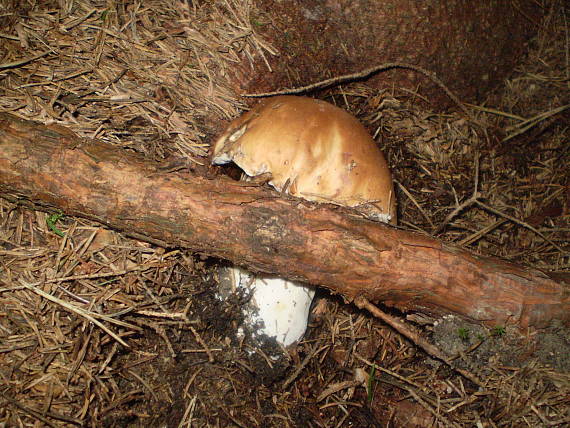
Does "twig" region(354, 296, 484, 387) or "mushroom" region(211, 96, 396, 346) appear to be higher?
"mushroom" region(211, 96, 396, 346)

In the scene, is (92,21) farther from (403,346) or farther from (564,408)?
(564,408)

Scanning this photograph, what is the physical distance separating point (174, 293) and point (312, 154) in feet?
3.61

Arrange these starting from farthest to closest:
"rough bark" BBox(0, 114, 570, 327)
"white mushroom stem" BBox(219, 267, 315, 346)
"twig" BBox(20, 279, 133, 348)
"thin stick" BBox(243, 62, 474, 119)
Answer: "thin stick" BBox(243, 62, 474, 119)
"white mushroom stem" BBox(219, 267, 315, 346)
"twig" BBox(20, 279, 133, 348)
"rough bark" BBox(0, 114, 570, 327)

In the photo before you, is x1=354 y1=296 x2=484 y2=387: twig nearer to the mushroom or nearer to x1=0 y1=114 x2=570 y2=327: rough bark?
x1=0 y1=114 x2=570 y2=327: rough bark

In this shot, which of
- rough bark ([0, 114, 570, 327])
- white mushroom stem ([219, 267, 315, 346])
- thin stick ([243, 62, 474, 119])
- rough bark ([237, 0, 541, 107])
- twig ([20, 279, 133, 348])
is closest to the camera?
rough bark ([0, 114, 570, 327])

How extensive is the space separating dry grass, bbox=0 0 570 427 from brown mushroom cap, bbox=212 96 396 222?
1.63ft

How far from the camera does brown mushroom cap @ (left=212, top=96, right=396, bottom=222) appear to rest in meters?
1.77

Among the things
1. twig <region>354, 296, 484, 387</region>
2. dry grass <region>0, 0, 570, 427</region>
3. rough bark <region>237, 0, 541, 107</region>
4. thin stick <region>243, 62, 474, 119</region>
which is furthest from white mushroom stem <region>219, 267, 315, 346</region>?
rough bark <region>237, 0, 541, 107</region>

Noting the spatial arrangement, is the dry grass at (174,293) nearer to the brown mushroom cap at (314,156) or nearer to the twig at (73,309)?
the twig at (73,309)

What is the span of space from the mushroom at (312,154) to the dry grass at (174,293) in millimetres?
442

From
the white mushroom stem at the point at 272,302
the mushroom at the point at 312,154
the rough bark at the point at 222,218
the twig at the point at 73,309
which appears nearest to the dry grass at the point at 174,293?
the twig at the point at 73,309

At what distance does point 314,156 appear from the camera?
1.79 metres

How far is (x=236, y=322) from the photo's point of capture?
218 cm

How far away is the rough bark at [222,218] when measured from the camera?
155cm
